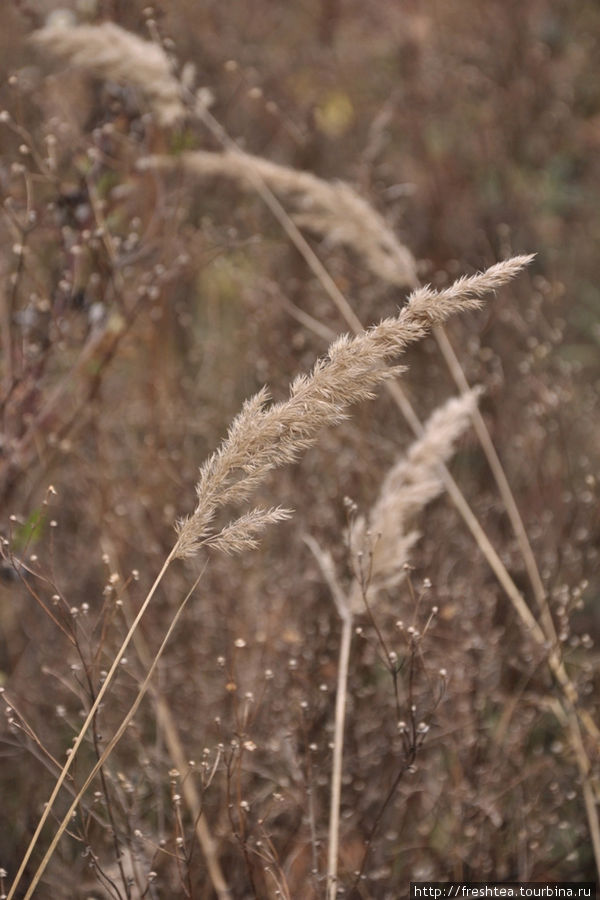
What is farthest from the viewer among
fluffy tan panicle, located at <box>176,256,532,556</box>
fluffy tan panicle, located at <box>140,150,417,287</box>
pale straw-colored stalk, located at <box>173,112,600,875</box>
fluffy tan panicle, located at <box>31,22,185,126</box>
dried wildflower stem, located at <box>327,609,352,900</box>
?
fluffy tan panicle, located at <box>140,150,417,287</box>

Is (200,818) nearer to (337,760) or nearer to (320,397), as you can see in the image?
(337,760)

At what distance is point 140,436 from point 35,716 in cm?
127

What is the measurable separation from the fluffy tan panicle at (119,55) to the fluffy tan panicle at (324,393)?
1.39 metres

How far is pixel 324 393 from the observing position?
112 centimetres

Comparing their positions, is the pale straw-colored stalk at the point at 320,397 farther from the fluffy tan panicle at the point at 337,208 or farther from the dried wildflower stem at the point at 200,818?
the fluffy tan panicle at the point at 337,208

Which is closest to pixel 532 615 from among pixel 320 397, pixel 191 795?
pixel 191 795

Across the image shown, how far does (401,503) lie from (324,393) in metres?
0.65

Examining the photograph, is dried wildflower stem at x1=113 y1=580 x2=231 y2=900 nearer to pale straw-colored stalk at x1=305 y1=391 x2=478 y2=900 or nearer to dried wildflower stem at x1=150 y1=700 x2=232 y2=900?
dried wildflower stem at x1=150 y1=700 x2=232 y2=900

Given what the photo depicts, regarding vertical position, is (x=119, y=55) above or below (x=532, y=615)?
above

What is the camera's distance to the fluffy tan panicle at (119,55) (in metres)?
2.13

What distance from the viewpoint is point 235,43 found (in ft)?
15.6

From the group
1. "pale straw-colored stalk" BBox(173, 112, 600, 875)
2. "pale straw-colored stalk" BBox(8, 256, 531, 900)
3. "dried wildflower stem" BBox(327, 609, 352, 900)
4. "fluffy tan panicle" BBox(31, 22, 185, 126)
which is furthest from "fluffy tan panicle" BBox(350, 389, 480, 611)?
"fluffy tan panicle" BBox(31, 22, 185, 126)

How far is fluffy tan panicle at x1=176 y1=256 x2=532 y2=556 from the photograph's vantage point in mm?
1085

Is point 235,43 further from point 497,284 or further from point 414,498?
point 497,284
